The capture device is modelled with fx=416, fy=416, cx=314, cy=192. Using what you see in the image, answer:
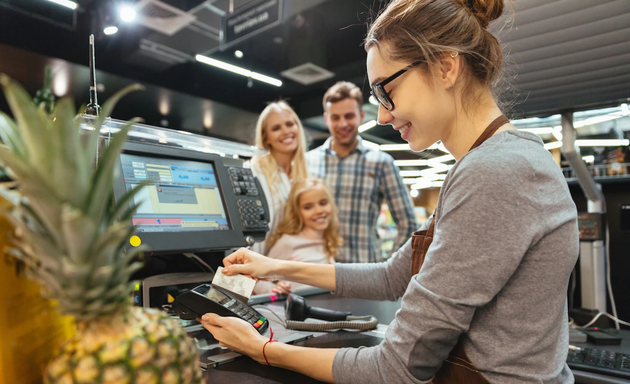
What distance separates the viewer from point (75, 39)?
14.3 feet

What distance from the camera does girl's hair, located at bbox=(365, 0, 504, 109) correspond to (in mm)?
949

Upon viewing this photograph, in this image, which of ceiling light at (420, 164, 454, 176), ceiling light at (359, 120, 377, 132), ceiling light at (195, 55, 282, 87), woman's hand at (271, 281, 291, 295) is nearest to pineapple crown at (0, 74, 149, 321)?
woman's hand at (271, 281, 291, 295)

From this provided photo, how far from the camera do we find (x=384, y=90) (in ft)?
3.40

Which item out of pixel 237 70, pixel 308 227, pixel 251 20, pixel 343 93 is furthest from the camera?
pixel 237 70

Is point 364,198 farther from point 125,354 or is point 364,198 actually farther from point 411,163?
point 411,163

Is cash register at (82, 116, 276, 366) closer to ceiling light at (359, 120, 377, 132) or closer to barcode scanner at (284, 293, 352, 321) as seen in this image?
barcode scanner at (284, 293, 352, 321)

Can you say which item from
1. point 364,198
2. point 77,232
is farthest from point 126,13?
point 77,232

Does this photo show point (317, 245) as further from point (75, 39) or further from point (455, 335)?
point (75, 39)

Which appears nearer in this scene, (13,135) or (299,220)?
(13,135)

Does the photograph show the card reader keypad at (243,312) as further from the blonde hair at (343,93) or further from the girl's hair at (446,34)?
the blonde hair at (343,93)

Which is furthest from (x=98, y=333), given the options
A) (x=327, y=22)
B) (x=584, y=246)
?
(x=327, y=22)

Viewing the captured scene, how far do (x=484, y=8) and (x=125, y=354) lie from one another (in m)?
1.03

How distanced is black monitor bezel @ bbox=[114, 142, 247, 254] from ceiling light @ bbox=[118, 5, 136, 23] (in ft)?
12.4

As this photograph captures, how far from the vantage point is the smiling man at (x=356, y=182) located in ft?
9.87
